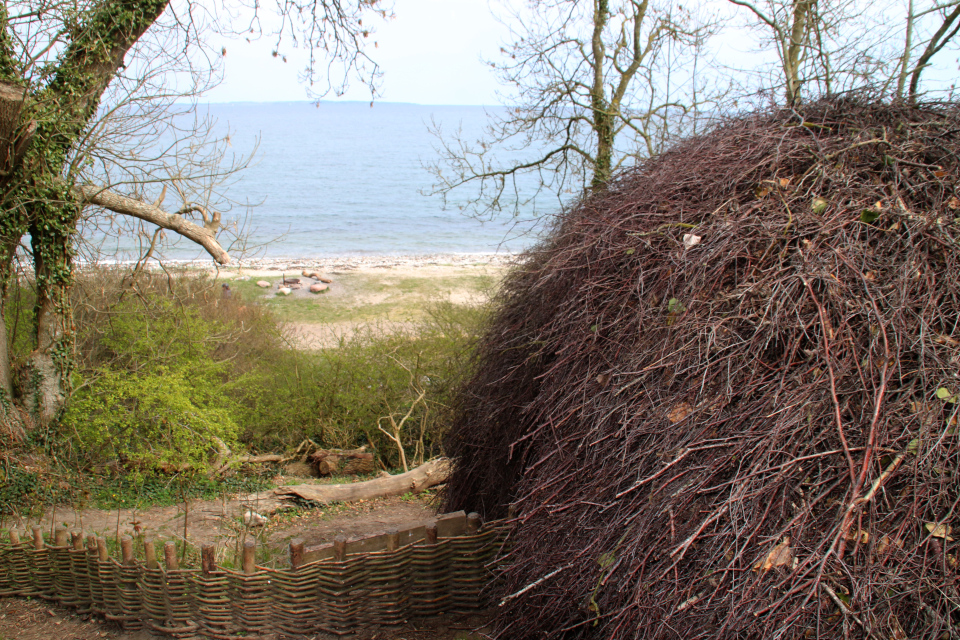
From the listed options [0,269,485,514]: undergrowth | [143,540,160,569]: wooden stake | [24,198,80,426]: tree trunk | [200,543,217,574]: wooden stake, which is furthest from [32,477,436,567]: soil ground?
[200,543,217,574]: wooden stake

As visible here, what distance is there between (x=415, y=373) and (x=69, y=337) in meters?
6.86

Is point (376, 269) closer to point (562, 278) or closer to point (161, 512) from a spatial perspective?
point (161, 512)

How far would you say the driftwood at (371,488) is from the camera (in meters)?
11.1

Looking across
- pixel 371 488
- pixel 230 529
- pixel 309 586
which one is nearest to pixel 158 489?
pixel 230 529

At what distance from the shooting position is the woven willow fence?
5820mm

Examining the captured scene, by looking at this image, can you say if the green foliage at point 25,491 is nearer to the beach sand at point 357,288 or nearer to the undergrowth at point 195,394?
the undergrowth at point 195,394

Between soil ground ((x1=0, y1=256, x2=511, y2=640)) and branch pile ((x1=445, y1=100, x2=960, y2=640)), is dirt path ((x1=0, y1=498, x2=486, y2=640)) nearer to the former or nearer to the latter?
Answer: soil ground ((x1=0, y1=256, x2=511, y2=640))

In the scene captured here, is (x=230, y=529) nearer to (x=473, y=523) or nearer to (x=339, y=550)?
(x=339, y=550)

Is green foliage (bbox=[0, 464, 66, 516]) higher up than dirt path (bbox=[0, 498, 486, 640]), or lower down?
higher up

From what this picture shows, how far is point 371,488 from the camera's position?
11.7 meters

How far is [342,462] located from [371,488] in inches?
134

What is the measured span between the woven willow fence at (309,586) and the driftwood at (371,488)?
466cm

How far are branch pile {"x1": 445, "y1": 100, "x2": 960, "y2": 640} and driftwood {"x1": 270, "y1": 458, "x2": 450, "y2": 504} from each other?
746cm

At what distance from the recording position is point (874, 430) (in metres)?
2.66
